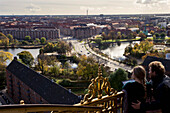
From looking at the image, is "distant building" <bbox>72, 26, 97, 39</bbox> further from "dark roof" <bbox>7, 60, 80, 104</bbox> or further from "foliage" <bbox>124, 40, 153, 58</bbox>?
"dark roof" <bbox>7, 60, 80, 104</bbox>

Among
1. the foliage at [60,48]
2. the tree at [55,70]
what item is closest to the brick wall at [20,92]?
the tree at [55,70]

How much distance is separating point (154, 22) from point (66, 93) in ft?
280

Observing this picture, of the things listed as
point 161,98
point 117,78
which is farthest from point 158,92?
point 117,78

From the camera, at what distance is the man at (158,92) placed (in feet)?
6.93

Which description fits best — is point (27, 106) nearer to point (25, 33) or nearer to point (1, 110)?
point (1, 110)

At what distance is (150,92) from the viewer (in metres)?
2.38

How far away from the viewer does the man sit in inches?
83.1

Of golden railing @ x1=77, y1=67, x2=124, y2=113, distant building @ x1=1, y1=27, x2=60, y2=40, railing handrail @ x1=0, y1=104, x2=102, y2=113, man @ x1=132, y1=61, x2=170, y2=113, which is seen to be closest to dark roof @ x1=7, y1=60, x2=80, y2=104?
golden railing @ x1=77, y1=67, x2=124, y2=113

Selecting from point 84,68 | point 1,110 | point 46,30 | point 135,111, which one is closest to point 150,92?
point 135,111

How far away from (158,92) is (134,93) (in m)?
0.26

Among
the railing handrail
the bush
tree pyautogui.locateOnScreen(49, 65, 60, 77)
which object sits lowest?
the bush

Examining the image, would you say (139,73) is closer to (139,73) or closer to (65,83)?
(139,73)

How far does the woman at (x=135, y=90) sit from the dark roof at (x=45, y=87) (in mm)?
7978

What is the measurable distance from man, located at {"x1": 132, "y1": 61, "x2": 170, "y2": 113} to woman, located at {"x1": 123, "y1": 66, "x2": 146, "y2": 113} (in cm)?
7
